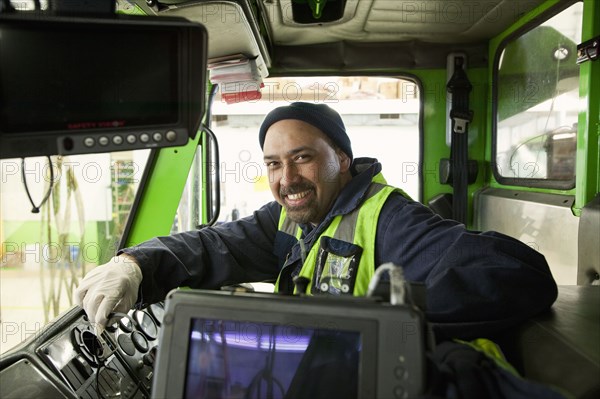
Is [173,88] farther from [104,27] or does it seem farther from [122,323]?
[122,323]

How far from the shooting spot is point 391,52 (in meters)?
3.70

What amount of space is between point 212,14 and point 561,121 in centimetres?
206

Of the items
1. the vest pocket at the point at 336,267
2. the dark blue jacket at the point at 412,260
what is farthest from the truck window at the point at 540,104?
the vest pocket at the point at 336,267

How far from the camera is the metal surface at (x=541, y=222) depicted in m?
2.61

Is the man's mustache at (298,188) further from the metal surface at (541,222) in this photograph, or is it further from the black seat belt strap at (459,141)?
the black seat belt strap at (459,141)

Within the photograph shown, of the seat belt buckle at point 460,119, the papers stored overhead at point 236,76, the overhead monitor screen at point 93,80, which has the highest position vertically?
the papers stored overhead at point 236,76

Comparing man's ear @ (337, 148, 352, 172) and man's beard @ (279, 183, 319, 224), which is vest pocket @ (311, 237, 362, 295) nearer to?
man's beard @ (279, 183, 319, 224)

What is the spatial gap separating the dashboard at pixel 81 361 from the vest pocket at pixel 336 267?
0.72 meters

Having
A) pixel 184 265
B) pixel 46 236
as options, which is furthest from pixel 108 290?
pixel 46 236

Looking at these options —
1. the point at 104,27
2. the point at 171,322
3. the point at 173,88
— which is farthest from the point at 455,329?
the point at 104,27

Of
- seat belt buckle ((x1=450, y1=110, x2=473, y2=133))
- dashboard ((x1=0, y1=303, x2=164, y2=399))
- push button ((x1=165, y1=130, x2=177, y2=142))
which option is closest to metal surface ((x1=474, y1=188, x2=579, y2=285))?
seat belt buckle ((x1=450, y1=110, x2=473, y2=133))

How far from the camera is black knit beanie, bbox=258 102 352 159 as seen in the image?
2.29m

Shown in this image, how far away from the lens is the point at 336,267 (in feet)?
6.32

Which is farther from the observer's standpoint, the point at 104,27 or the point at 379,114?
the point at 379,114
